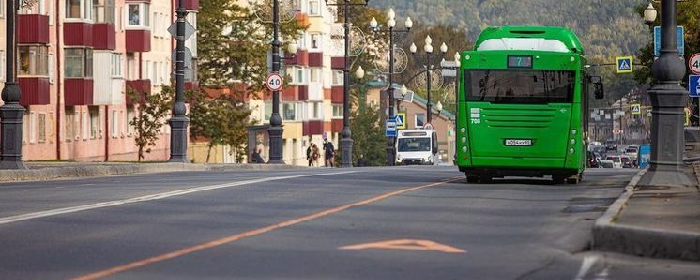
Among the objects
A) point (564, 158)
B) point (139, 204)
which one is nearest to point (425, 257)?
point (139, 204)

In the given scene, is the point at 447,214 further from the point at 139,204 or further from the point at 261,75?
the point at 261,75

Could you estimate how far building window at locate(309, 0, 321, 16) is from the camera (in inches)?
5994

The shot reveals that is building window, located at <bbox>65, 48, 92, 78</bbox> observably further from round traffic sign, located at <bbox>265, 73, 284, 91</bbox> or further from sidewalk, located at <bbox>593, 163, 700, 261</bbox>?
sidewalk, located at <bbox>593, 163, 700, 261</bbox>

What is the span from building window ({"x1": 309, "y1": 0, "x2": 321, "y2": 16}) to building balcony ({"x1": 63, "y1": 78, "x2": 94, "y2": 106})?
6676 cm

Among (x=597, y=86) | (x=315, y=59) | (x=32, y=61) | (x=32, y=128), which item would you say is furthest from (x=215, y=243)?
(x=315, y=59)

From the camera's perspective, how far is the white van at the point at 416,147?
11012 cm

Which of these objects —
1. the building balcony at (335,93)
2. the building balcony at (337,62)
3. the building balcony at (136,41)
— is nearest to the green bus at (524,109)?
the building balcony at (136,41)

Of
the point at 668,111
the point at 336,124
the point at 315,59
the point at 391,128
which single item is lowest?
the point at 668,111

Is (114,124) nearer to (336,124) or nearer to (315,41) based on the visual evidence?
(315,41)

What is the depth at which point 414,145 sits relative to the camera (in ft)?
365

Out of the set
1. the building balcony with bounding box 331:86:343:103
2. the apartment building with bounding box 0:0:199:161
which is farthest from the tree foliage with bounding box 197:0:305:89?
the building balcony with bounding box 331:86:343:103

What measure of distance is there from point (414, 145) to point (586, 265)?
94.0 m

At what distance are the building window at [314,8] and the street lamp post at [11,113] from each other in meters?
108

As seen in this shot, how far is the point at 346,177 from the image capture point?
3847 cm
